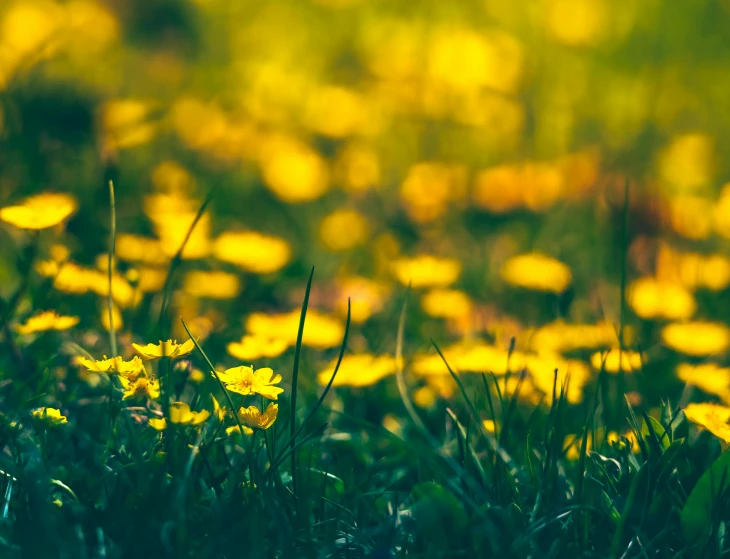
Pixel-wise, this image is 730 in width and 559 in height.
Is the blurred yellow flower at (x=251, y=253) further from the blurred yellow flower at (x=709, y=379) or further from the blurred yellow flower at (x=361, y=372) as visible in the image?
the blurred yellow flower at (x=709, y=379)

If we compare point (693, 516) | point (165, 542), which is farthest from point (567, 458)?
point (165, 542)

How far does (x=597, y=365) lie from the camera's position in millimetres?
1645

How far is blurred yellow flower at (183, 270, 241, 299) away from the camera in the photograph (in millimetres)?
2043

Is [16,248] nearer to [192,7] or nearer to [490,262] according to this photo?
[490,262]

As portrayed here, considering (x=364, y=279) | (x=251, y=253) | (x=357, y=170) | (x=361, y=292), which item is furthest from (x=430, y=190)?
(x=251, y=253)

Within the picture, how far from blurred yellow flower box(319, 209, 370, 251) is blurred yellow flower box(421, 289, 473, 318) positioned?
2.08 feet

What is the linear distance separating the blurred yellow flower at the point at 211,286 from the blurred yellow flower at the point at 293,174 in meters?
0.98

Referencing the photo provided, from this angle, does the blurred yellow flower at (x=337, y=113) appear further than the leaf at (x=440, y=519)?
Yes

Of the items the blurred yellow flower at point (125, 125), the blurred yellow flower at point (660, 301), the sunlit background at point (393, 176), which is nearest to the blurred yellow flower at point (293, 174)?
the sunlit background at point (393, 176)

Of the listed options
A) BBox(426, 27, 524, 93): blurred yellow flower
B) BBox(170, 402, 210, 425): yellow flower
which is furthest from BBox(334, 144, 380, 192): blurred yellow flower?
BBox(170, 402, 210, 425): yellow flower

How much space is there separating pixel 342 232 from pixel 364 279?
0.25m

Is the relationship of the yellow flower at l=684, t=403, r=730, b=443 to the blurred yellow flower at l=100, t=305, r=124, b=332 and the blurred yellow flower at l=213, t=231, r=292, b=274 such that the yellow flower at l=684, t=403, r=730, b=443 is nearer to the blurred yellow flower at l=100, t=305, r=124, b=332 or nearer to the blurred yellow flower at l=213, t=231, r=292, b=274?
the blurred yellow flower at l=100, t=305, r=124, b=332

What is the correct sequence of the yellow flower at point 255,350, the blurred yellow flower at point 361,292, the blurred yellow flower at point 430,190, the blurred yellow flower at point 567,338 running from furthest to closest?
1. the blurred yellow flower at point 430,190
2. the blurred yellow flower at point 361,292
3. the blurred yellow flower at point 567,338
4. the yellow flower at point 255,350

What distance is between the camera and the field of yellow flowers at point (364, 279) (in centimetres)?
119
